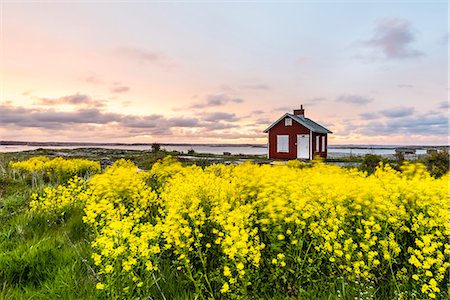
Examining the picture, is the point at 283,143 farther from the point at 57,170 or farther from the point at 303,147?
the point at 57,170

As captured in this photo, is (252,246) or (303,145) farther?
(303,145)

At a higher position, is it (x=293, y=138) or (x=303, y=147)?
(x=293, y=138)

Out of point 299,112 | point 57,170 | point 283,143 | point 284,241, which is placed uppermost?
point 299,112

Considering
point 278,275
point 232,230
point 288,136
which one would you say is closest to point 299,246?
point 278,275

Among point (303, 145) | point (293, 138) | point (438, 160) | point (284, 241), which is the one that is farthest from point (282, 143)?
point (284, 241)

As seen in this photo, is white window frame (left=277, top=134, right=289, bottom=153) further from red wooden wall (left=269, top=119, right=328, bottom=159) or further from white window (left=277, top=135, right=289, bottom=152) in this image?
red wooden wall (left=269, top=119, right=328, bottom=159)

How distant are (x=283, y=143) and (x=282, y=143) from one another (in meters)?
0.09

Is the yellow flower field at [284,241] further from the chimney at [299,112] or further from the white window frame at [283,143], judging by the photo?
the chimney at [299,112]

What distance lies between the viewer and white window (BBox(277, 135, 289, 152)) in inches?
1127

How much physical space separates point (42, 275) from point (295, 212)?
3124 mm

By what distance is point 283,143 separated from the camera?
2880cm

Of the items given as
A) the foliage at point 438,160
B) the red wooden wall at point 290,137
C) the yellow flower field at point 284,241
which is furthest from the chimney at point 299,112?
the yellow flower field at point 284,241

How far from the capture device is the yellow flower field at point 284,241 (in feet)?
10.9

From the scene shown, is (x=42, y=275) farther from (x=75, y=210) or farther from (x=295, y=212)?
(x=295, y=212)
